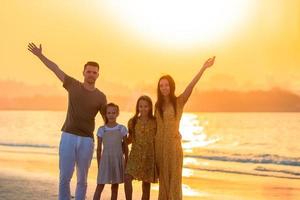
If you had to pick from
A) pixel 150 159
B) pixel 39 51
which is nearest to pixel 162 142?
pixel 150 159

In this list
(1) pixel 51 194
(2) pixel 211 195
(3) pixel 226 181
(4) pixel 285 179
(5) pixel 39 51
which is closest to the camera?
(5) pixel 39 51

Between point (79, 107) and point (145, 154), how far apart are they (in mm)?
1219

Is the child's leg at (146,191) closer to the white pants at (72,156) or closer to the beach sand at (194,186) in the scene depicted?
the white pants at (72,156)

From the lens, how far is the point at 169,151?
7.41 meters

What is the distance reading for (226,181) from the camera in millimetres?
16031

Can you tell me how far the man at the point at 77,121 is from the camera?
713 cm

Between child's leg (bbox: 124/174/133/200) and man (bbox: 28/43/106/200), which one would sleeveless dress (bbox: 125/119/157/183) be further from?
man (bbox: 28/43/106/200)

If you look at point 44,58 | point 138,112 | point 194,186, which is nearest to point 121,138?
point 138,112

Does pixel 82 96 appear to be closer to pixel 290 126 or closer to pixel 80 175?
pixel 80 175

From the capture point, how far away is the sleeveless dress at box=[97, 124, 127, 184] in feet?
25.8

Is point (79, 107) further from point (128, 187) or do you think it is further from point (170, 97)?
point (128, 187)

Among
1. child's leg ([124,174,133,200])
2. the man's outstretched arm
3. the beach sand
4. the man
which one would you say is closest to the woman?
child's leg ([124,174,133,200])

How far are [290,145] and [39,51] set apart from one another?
40.8m

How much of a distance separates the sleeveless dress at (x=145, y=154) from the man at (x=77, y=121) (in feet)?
2.47
